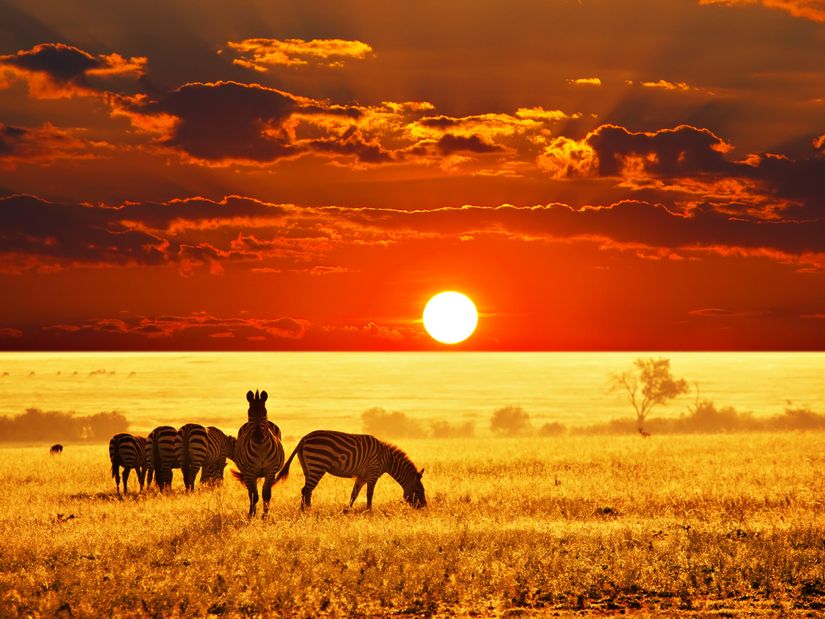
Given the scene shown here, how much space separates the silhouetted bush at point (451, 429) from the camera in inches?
3755

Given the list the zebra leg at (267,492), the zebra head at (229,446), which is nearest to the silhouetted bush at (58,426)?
the zebra head at (229,446)

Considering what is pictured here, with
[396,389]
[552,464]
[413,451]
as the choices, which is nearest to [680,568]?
[552,464]

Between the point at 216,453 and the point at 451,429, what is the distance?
6973cm

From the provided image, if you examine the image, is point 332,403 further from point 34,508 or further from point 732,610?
point 732,610

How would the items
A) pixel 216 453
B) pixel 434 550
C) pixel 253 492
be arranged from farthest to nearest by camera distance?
pixel 216 453, pixel 253 492, pixel 434 550

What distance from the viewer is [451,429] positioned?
98.8m

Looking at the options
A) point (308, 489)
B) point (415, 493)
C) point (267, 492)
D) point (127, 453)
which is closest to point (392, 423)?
point (127, 453)

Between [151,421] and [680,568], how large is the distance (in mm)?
82574

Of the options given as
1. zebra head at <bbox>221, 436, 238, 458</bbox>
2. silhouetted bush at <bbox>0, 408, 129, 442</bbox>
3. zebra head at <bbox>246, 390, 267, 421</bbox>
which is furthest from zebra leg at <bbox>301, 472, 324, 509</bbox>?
silhouetted bush at <bbox>0, 408, 129, 442</bbox>

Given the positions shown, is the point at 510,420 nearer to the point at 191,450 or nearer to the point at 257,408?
the point at 191,450

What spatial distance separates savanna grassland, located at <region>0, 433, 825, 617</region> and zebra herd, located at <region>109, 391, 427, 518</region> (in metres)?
0.78

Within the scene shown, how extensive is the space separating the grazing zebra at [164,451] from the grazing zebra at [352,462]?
5.95 meters

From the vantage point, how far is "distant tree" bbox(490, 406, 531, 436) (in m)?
105

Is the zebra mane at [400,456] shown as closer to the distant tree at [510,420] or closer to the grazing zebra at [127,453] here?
the grazing zebra at [127,453]
